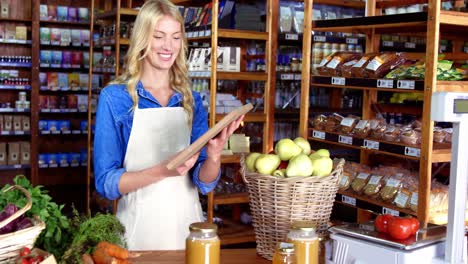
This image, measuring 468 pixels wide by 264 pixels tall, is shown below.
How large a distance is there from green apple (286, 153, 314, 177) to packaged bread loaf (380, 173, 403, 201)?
166cm

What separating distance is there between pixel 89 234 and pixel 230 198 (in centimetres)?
304

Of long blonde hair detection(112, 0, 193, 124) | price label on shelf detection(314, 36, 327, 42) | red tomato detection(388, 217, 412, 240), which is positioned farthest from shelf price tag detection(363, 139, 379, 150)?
red tomato detection(388, 217, 412, 240)

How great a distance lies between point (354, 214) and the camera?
4.76m

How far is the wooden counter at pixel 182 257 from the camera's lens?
2.26 m

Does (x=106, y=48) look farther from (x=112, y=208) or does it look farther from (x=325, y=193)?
(x=325, y=193)

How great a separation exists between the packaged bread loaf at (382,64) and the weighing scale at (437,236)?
1.84 meters

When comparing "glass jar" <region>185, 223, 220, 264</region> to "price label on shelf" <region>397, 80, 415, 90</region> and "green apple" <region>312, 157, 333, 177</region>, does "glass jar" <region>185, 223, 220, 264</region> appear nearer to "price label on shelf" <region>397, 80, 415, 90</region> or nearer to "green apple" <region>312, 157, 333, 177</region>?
"green apple" <region>312, 157, 333, 177</region>

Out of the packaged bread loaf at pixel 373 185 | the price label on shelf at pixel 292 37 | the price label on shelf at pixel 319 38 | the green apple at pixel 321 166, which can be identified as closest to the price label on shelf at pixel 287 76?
the price label on shelf at pixel 292 37

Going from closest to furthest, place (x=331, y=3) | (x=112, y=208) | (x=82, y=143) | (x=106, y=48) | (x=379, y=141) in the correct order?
1. (x=379, y=141)
2. (x=331, y=3)
3. (x=112, y=208)
4. (x=106, y=48)
5. (x=82, y=143)

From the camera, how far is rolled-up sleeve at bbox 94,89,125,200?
261 centimetres

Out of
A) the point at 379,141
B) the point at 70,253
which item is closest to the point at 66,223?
the point at 70,253

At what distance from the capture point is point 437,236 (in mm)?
1915

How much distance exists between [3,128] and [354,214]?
493 cm

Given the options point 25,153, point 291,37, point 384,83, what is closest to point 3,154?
point 25,153
